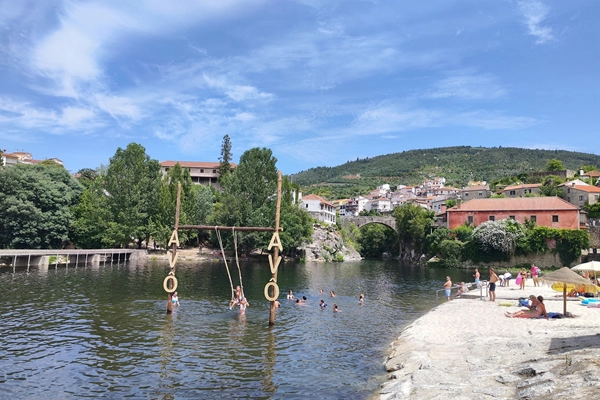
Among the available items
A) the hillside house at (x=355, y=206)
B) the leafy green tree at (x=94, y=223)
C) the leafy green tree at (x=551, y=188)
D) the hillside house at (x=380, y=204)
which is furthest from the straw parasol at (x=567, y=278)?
the hillside house at (x=355, y=206)

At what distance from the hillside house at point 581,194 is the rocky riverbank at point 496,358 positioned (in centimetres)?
7689

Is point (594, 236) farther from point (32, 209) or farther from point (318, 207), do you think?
point (32, 209)

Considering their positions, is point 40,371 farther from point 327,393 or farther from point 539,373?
point 539,373

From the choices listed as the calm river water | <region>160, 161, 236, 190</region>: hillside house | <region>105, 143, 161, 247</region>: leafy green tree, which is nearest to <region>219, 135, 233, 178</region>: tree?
<region>160, 161, 236, 190</region>: hillside house

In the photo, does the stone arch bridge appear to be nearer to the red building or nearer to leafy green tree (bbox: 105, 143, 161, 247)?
the red building

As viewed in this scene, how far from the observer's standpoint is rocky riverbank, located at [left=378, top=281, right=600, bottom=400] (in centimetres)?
959

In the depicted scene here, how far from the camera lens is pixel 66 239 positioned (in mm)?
64188

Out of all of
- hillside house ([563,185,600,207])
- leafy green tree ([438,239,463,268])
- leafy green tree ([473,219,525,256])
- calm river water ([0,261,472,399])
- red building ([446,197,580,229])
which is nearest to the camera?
calm river water ([0,261,472,399])

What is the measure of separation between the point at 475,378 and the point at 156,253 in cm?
6491

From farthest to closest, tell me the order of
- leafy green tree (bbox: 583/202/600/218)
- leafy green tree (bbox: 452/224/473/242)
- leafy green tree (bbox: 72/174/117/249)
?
leafy green tree (bbox: 583/202/600/218)
leafy green tree (bbox: 452/224/473/242)
leafy green tree (bbox: 72/174/117/249)

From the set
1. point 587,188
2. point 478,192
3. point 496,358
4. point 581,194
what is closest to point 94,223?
point 496,358

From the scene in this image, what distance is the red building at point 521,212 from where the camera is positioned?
69750 millimetres

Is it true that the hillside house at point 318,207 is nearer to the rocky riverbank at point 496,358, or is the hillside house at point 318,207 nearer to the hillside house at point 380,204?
the hillside house at point 380,204

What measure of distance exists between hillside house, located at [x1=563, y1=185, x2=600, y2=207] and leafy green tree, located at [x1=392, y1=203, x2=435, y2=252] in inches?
1163
